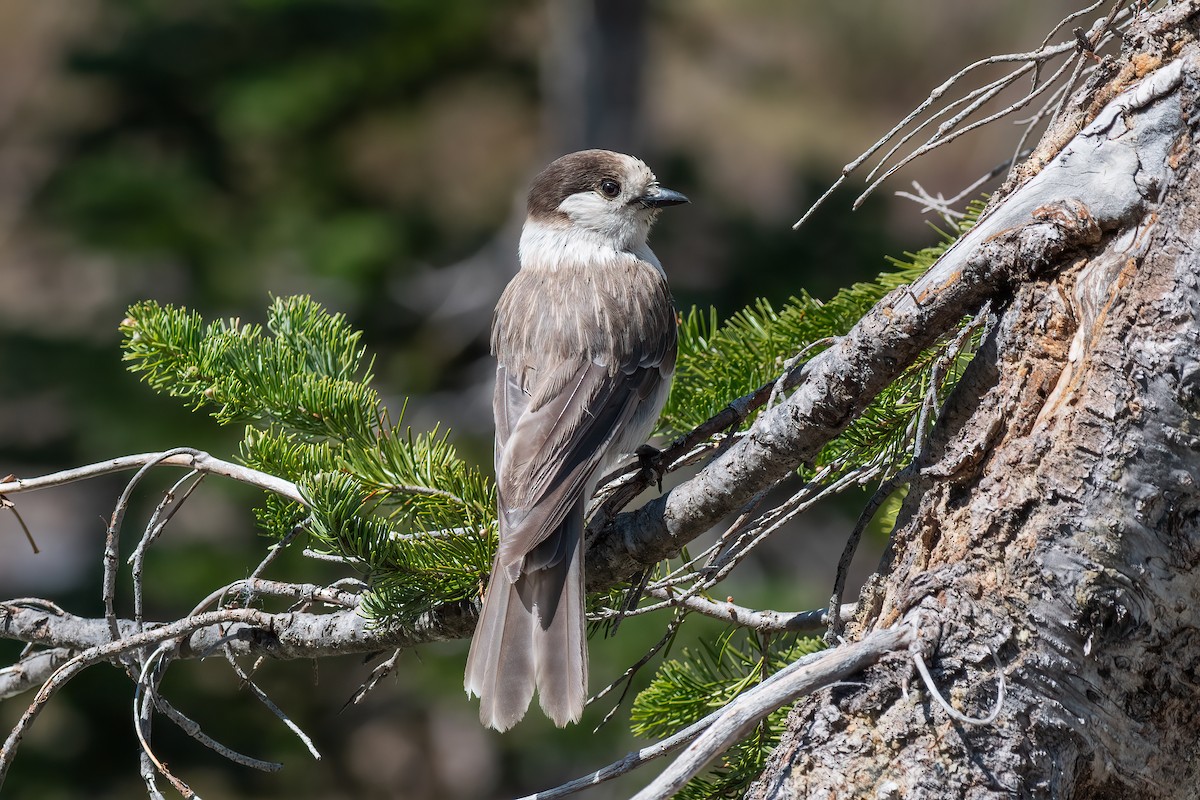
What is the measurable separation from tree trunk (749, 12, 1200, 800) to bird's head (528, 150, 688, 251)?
2.70 metres

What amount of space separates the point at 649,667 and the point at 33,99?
796 cm

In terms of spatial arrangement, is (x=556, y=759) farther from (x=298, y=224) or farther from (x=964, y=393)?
(x=964, y=393)

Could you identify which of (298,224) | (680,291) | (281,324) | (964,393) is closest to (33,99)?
(298,224)

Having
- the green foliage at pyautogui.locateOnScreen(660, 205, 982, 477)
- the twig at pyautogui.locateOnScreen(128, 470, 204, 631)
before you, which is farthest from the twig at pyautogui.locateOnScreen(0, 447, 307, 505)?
the green foliage at pyautogui.locateOnScreen(660, 205, 982, 477)

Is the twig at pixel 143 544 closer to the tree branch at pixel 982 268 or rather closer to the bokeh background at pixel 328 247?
the tree branch at pixel 982 268

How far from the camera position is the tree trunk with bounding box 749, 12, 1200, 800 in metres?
1.69

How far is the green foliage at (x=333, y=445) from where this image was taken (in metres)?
2.36

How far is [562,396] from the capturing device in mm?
3453

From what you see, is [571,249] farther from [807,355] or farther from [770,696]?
[770,696]

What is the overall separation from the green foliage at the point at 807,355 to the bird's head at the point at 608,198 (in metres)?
1.14

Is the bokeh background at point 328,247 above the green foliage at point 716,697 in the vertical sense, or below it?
above

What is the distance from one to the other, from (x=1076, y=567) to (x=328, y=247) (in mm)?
6390

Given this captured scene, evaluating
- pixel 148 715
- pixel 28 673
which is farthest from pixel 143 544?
pixel 28 673

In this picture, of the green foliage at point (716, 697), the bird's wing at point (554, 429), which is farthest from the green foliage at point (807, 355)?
the green foliage at point (716, 697)
